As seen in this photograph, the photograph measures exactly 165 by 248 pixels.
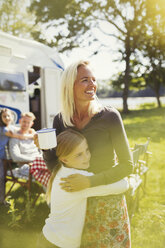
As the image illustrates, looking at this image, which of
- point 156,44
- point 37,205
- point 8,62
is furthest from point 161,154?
point 156,44

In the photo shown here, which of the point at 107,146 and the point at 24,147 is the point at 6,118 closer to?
the point at 24,147

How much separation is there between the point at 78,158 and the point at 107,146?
23cm

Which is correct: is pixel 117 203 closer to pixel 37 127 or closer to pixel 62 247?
pixel 62 247

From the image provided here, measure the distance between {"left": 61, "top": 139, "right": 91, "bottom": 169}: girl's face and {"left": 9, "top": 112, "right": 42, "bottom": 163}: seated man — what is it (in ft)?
8.88

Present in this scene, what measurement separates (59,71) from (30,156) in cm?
413

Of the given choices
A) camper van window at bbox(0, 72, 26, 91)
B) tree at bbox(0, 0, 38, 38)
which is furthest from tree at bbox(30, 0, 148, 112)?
camper van window at bbox(0, 72, 26, 91)

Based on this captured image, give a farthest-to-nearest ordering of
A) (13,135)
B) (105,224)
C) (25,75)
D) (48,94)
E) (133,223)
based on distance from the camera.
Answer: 1. (48,94)
2. (25,75)
3. (13,135)
4. (133,223)
5. (105,224)

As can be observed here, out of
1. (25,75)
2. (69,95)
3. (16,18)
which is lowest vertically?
(69,95)

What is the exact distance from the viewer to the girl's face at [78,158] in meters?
1.40

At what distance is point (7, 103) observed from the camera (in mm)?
5914

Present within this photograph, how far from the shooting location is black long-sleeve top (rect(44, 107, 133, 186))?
1.48 meters

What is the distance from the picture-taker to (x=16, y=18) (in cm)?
1858

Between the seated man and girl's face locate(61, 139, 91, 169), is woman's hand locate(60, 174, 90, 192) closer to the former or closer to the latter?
girl's face locate(61, 139, 91, 169)

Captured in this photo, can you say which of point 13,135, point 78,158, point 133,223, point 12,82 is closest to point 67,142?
point 78,158
